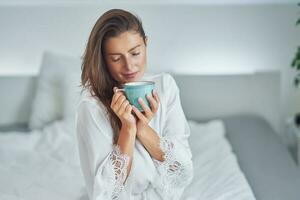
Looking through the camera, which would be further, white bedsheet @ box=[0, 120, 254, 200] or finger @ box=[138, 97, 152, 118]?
white bedsheet @ box=[0, 120, 254, 200]

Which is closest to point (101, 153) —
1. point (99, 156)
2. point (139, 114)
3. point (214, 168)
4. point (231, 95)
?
point (99, 156)

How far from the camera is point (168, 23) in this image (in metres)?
1.69

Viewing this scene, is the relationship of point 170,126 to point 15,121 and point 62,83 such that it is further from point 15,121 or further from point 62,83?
point 15,121

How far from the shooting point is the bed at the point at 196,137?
1.37 m

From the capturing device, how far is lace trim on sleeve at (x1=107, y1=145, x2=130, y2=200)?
0.89 metres

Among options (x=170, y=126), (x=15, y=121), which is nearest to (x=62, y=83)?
(x=15, y=121)

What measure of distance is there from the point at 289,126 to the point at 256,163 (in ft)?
2.14

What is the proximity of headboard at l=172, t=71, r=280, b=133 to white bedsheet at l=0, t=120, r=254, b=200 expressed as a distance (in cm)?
9

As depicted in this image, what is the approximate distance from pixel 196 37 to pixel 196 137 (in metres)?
0.37

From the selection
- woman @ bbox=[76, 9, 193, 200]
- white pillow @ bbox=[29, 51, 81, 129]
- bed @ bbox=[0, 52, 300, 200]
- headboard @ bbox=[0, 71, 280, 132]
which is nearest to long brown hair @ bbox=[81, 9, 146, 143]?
woman @ bbox=[76, 9, 193, 200]

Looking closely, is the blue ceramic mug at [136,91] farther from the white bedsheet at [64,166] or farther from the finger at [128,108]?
the white bedsheet at [64,166]

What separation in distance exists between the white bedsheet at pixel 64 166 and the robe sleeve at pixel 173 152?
231mm

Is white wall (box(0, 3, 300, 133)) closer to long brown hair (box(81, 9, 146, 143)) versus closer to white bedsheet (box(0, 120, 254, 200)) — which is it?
white bedsheet (box(0, 120, 254, 200))

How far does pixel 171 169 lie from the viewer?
3.14 feet
